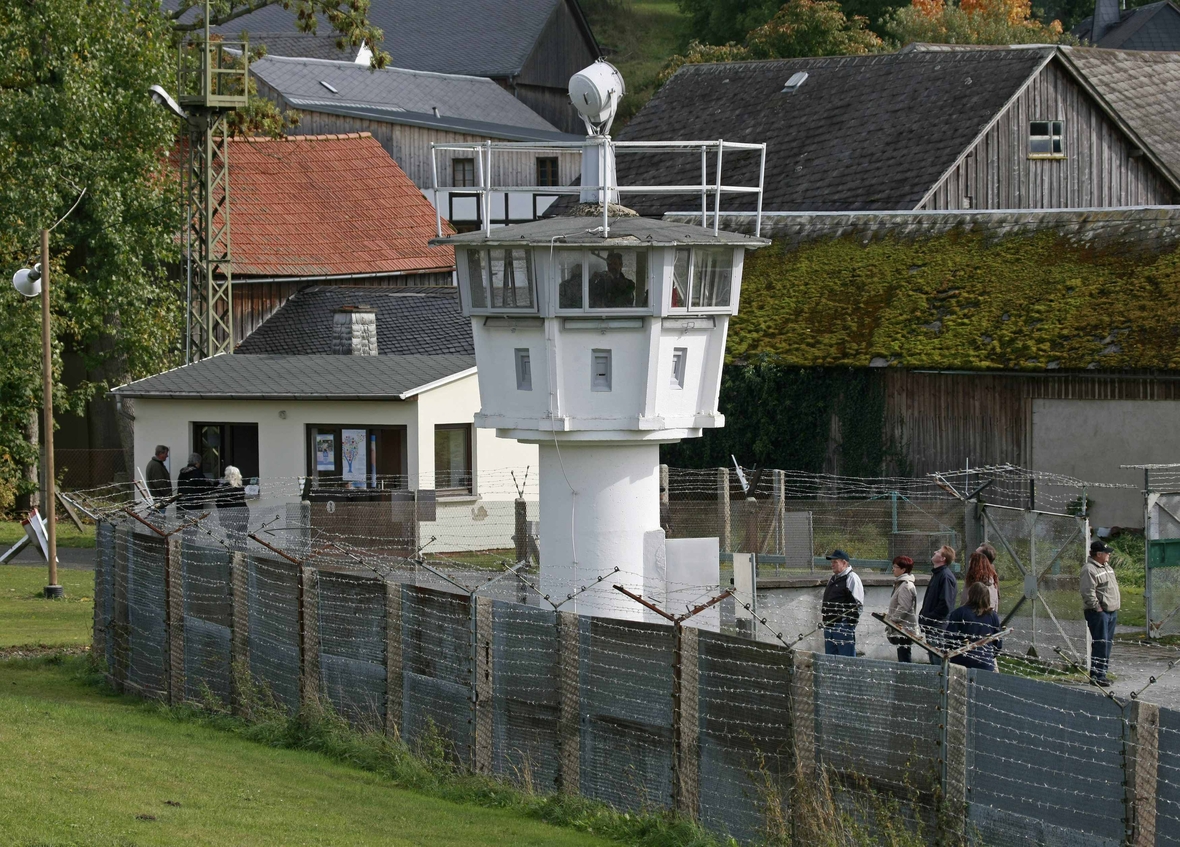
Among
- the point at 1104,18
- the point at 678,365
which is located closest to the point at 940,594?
the point at 678,365

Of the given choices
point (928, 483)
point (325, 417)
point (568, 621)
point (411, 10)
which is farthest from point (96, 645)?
point (411, 10)

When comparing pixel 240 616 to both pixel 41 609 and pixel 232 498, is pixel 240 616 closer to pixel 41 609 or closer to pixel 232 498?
pixel 41 609

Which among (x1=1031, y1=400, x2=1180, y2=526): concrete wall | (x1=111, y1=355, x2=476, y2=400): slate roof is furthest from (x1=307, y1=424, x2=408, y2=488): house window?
(x1=1031, y1=400, x2=1180, y2=526): concrete wall

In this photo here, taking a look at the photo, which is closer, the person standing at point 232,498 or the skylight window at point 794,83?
the person standing at point 232,498

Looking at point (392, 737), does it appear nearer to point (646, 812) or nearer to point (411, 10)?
point (646, 812)

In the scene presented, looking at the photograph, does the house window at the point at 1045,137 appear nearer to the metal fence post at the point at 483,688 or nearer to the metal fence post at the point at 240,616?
the metal fence post at the point at 240,616

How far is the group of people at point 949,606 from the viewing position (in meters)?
15.7

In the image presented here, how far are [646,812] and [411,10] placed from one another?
249 ft

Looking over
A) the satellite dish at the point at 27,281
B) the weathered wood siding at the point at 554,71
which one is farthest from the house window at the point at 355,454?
the weathered wood siding at the point at 554,71

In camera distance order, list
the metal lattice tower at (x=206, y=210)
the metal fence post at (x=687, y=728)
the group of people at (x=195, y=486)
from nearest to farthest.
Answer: the metal fence post at (x=687, y=728) < the group of people at (x=195, y=486) < the metal lattice tower at (x=206, y=210)

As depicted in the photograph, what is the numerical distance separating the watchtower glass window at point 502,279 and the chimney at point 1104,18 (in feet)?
229

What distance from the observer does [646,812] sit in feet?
40.5

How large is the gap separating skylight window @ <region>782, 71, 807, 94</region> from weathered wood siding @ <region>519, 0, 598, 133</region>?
29211mm

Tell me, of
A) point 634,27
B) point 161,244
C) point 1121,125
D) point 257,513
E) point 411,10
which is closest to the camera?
point 257,513
